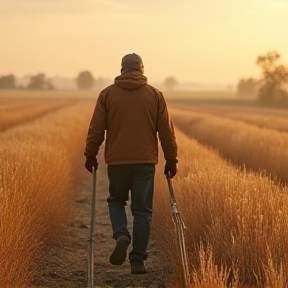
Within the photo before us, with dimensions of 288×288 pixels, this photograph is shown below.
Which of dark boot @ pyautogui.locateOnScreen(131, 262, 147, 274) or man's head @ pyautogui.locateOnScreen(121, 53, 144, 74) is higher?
man's head @ pyautogui.locateOnScreen(121, 53, 144, 74)

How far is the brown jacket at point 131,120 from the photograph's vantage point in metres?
5.95

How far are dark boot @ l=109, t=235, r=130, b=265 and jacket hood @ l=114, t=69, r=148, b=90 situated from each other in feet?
4.68

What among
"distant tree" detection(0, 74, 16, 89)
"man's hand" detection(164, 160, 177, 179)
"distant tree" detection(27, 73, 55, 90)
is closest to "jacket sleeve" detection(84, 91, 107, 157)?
"man's hand" detection(164, 160, 177, 179)

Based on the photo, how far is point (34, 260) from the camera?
20.7 feet

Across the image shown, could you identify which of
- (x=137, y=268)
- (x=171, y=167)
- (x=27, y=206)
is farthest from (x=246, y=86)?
(x=137, y=268)

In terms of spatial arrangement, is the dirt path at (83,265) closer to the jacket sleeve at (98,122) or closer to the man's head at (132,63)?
the jacket sleeve at (98,122)

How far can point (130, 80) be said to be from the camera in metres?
5.93

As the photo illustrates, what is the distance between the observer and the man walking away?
235 inches

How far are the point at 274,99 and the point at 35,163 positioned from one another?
8166cm

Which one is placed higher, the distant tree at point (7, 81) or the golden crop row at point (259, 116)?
the golden crop row at point (259, 116)

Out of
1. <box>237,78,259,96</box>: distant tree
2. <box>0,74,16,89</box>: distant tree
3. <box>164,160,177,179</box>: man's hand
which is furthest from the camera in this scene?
<box>237,78,259,96</box>: distant tree

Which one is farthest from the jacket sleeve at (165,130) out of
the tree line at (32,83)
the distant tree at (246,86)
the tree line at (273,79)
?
the distant tree at (246,86)

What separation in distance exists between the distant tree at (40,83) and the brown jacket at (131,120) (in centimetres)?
15875

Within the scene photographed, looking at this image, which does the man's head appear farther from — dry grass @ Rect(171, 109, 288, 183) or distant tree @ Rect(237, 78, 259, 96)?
distant tree @ Rect(237, 78, 259, 96)
